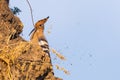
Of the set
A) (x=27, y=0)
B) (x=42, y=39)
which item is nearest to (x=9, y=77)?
(x=27, y=0)

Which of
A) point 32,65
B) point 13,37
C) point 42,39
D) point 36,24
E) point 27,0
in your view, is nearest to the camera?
point 32,65

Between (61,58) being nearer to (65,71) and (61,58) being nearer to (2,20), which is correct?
(65,71)

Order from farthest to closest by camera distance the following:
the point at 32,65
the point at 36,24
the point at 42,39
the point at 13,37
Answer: the point at 36,24, the point at 42,39, the point at 13,37, the point at 32,65

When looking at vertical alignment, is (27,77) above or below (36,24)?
below

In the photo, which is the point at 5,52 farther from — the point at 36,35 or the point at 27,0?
the point at 36,35

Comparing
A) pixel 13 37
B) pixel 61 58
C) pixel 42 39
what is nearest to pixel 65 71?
pixel 61 58

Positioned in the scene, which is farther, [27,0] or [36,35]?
[36,35]

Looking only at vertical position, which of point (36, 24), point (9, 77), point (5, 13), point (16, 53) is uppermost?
point (36, 24)

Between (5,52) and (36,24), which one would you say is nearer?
(5,52)

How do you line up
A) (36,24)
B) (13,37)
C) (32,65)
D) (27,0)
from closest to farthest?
(32,65) < (13,37) < (27,0) < (36,24)
